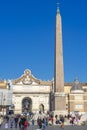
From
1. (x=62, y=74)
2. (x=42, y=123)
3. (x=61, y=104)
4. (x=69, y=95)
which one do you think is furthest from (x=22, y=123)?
(x=69, y=95)

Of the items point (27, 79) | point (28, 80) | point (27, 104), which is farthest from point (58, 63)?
point (27, 104)

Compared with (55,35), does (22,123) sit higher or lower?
lower

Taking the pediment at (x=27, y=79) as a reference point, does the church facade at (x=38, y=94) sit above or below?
below

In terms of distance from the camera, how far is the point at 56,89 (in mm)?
39594

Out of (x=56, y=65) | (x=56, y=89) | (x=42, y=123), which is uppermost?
(x=56, y=65)

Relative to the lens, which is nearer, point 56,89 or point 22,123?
point 22,123

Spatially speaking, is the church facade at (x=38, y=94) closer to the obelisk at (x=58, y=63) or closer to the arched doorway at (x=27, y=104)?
the arched doorway at (x=27, y=104)

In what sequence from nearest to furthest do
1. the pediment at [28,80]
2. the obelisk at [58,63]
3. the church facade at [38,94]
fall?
the obelisk at [58,63] < the church facade at [38,94] < the pediment at [28,80]

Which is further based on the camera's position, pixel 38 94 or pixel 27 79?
pixel 27 79

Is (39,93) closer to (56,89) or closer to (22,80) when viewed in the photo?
(22,80)

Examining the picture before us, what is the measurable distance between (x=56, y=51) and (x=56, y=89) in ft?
13.5

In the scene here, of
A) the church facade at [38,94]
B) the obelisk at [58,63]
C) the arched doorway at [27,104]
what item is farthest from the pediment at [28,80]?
the obelisk at [58,63]

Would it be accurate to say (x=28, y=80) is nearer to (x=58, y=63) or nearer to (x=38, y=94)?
(x=38, y=94)

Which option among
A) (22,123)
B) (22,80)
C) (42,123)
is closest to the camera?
(22,123)
